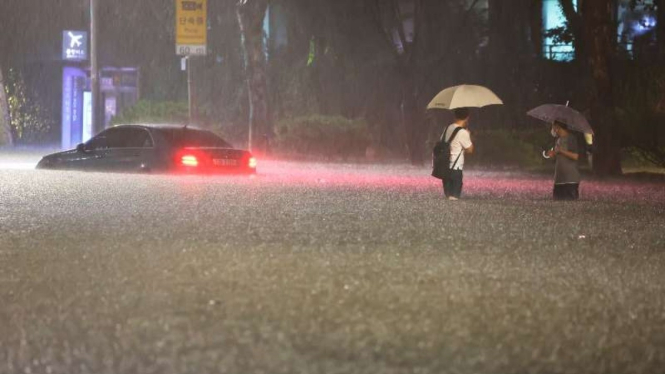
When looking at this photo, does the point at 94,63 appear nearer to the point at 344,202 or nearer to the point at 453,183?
the point at 453,183

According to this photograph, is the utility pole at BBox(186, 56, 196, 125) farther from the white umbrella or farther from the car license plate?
the white umbrella

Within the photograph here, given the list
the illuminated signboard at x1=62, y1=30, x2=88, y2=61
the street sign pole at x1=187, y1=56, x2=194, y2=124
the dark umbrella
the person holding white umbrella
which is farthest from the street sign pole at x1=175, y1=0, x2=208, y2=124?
the illuminated signboard at x1=62, y1=30, x2=88, y2=61

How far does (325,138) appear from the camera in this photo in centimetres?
3875

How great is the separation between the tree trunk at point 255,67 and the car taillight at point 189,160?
1251 cm

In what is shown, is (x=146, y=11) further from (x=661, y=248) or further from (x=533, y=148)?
(x=661, y=248)

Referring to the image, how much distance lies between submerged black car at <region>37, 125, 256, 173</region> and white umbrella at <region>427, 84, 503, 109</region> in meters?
6.34

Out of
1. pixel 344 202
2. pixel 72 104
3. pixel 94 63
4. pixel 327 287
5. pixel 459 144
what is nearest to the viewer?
pixel 327 287

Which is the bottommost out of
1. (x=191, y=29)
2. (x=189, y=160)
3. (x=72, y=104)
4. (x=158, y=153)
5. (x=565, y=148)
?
(x=189, y=160)

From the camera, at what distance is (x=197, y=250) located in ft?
38.0

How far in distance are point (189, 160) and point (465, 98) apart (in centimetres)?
721

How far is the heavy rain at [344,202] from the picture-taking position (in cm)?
710

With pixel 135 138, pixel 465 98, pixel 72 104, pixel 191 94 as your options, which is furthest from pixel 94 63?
pixel 465 98

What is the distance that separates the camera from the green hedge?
38688 millimetres

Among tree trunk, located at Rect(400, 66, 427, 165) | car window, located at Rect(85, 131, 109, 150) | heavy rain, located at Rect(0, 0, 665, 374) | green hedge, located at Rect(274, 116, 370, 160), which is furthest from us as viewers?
green hedge, located at Rect(274, 116, 370, 160)
